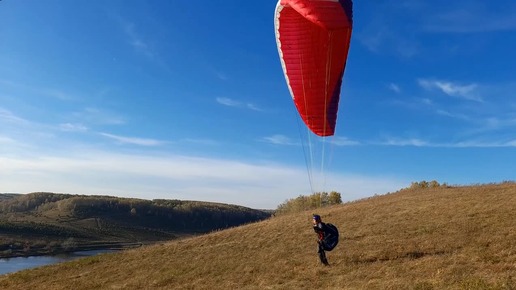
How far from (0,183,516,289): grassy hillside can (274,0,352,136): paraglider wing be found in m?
4.90

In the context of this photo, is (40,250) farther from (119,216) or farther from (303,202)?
(119,216)

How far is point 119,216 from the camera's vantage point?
15862 centimetres

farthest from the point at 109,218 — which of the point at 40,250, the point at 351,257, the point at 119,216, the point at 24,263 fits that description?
the point at 351,257

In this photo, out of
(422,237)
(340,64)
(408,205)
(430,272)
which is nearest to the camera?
(430,272)

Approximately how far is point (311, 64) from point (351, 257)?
7.08 meters

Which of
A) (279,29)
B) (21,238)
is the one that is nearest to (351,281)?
(279,29)

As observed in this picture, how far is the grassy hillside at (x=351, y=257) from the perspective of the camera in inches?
491

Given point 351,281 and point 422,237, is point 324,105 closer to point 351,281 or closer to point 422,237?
point 351,281

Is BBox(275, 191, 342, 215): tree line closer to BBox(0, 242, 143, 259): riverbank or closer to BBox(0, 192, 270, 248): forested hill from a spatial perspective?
BBox(0, 242, 143, 259): riverbank

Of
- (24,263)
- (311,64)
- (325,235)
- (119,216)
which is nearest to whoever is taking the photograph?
(311,64)

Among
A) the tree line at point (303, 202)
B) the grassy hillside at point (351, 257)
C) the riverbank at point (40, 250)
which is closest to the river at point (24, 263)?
the riverbank at point (40, 250)

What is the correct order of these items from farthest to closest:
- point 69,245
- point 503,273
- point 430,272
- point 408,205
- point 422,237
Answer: point 69,245, point 408,205, point 422,237, point 430,272, point 503,273

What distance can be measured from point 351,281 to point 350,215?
15401mm

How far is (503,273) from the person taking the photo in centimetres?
1098
